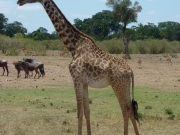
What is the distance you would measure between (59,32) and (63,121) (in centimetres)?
220

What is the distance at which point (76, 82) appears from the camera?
799 centimetres

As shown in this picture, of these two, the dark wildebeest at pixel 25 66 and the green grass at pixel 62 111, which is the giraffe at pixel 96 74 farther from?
the dark wildebeest at pixel 25 66

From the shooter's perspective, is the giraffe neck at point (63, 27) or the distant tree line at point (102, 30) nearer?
Answer: the giraffe neck at point (63, 27)

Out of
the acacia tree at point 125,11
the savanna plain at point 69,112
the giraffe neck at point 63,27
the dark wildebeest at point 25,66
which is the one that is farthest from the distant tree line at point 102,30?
→ the giraffe neck at point 63,27

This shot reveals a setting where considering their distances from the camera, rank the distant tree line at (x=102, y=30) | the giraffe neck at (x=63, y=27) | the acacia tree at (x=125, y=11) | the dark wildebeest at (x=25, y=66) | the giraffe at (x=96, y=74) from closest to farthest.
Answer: the giraffe at (x=96, y=74) < the giraffe neck at (x=63, y=27) < the dark wildebeest at (x=25, y=66) < the acacia tree at (x=125, y=11) < the distant tree line at (x=102, y=30)

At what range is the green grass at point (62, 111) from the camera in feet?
30.8

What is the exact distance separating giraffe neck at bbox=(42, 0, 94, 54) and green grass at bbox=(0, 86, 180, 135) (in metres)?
1.92

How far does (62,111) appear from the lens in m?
11.2

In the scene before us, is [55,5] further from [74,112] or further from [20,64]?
[20,64]

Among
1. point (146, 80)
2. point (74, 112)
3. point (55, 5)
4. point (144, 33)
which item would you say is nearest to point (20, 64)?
point (146, 80)

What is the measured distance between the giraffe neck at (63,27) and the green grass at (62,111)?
192cm

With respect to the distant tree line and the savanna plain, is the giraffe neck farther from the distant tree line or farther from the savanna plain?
the distant tree line

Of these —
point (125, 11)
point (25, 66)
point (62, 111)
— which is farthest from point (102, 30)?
point (62, 111)

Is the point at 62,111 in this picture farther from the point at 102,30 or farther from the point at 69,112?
the point at 102,30
